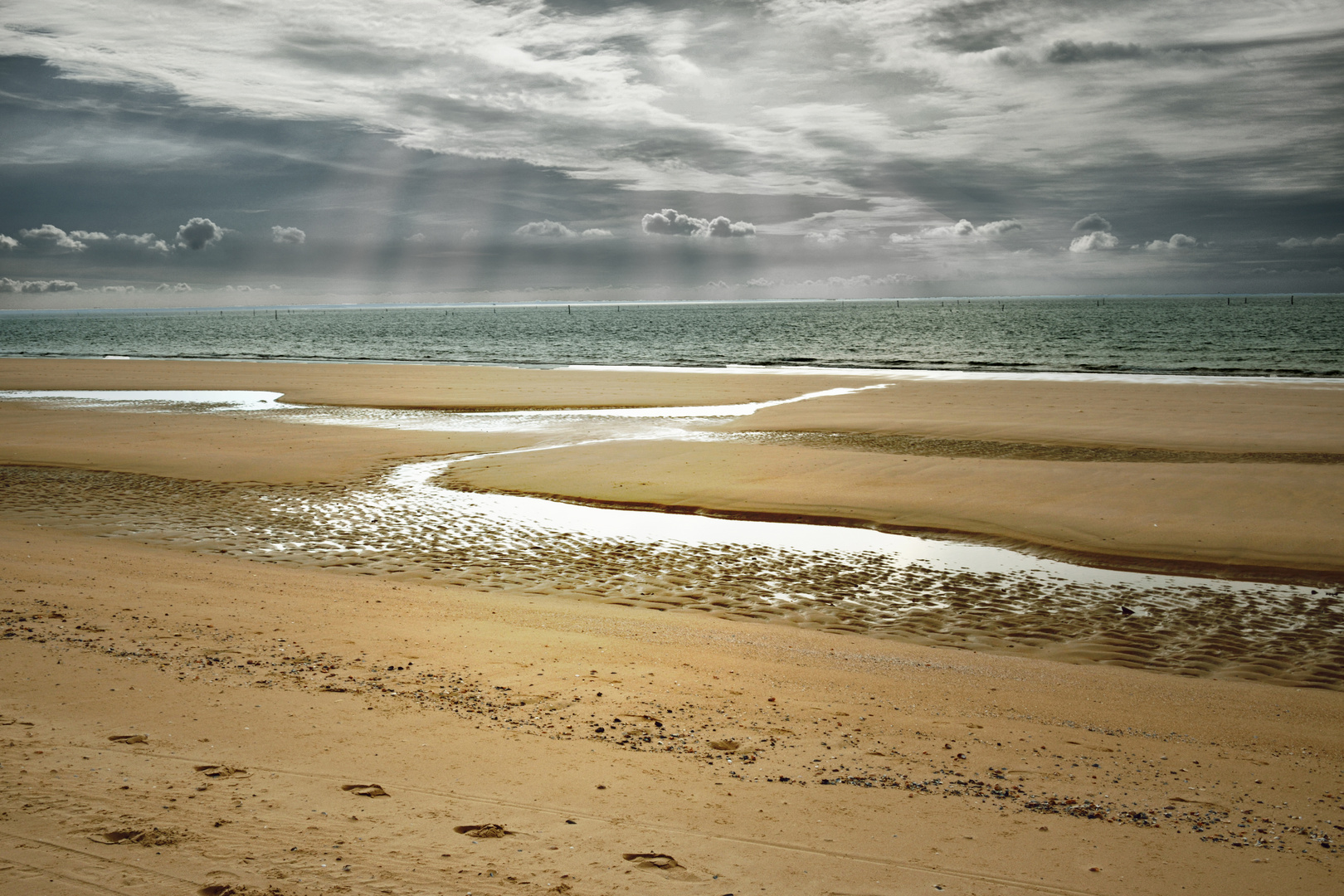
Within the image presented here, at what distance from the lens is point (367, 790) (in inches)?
212

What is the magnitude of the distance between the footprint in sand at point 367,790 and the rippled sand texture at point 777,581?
217 inches

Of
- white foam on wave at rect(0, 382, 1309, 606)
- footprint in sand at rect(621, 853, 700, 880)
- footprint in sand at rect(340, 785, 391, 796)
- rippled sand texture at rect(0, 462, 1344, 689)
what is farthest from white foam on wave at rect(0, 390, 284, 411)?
footprint in sand at rect(621, 853, 700, 880)

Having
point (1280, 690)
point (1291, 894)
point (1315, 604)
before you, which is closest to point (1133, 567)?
point (1315, 604)

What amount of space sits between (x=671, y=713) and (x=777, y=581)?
5041 mm

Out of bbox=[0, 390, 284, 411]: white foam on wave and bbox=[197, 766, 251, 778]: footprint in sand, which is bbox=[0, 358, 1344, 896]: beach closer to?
bbox=[197, 766, 251, 778]: footprint in sand

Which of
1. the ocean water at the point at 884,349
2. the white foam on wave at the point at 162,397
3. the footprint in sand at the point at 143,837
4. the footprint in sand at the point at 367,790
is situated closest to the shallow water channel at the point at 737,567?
the footprint in sand at the point at 367,790

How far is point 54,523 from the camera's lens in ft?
46.8

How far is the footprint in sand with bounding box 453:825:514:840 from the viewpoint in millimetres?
4902

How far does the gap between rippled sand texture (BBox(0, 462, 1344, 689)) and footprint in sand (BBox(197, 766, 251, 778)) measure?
221 inches

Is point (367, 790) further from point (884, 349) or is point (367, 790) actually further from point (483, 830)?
point (884, 349)

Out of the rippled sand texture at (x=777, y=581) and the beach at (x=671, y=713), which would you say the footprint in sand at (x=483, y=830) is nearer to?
the beach at (x=671, y=713)

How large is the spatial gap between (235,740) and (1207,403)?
32.2m

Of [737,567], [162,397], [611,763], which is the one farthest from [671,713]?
[162,397]

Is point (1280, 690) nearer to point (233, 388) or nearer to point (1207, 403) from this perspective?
point (1207, 403)
